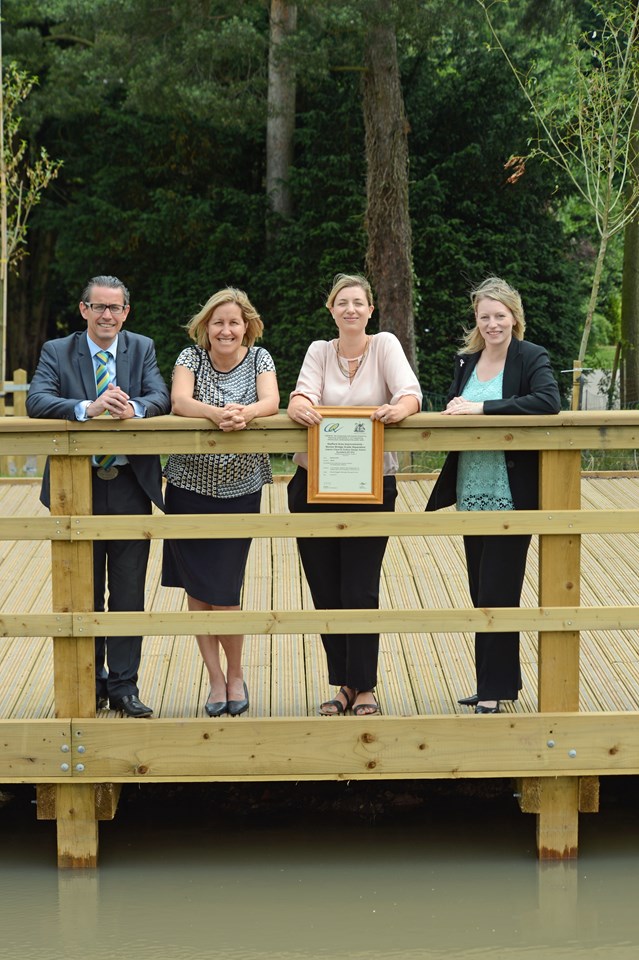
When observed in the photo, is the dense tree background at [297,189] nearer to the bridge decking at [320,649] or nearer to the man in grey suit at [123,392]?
the bridge decking at [320,649]

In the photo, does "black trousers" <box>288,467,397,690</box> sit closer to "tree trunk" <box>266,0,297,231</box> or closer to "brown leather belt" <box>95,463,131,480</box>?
"brown leather belt" <box>95,463,131,480</box>

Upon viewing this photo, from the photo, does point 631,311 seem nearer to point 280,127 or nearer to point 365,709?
point 280,127

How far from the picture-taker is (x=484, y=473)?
4.99m

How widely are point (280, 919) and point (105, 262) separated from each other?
59.1 feet

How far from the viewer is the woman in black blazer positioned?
4.86 m

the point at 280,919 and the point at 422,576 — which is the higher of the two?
the point at 422,576

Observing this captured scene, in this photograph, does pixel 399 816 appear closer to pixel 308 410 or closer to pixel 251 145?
pixel 308 410

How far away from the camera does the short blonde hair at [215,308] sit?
4785 mm

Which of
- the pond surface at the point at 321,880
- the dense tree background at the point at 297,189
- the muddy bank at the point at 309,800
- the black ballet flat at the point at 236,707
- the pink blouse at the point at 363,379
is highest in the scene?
the dense tree background at the point at 297,189

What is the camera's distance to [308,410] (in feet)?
15.3

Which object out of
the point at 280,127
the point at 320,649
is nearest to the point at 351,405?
the point at 320,649

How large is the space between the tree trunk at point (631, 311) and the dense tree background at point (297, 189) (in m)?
2.85

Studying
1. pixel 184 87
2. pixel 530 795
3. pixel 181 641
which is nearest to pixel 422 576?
pixel 181 641

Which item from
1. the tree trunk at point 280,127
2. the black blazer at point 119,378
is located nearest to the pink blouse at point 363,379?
the black blazer at point 119,378
